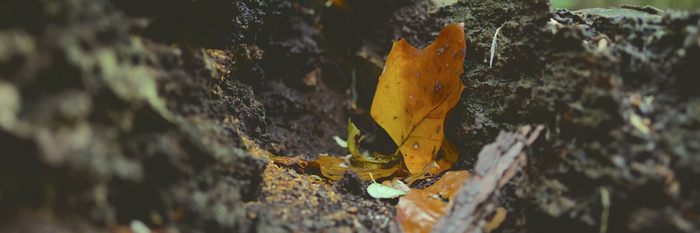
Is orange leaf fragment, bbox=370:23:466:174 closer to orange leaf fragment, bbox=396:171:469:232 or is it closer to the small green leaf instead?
orange leaf fragment, bbox=396:171:469:232

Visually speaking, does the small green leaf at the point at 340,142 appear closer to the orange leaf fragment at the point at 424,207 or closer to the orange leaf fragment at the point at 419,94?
the orange leaf fragment at the point at 419,94

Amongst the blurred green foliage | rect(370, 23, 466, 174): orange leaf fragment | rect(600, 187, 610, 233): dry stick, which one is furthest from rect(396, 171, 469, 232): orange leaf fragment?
the blurred green foliage

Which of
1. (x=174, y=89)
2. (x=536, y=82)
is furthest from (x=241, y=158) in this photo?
(x=536, y=82)

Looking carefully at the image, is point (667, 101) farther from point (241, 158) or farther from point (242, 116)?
point (242, 116)

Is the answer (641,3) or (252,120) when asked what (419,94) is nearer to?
(252,120)

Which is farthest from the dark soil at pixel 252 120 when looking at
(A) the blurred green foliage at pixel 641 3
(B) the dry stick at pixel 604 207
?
(A) the blurred green foliage at pixel 641 3
